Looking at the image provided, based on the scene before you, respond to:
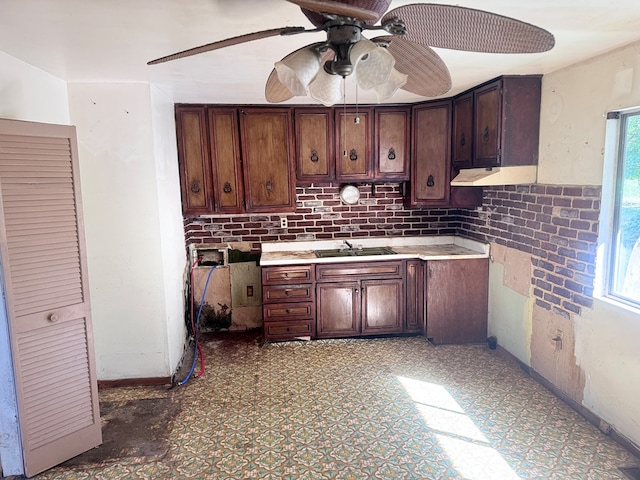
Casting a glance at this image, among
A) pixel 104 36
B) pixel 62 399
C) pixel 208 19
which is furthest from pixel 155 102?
pixel 62 399

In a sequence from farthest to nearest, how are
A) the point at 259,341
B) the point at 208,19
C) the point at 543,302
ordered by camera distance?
the point at 259,341, the point at 543,302, the point at 208,19

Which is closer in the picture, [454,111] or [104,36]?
[104,36]

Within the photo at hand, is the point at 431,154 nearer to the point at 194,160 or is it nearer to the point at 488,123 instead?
the point at 488,123

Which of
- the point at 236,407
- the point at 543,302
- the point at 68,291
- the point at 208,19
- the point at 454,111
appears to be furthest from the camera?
the point at 454,111

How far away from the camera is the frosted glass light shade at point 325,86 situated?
4.53ft

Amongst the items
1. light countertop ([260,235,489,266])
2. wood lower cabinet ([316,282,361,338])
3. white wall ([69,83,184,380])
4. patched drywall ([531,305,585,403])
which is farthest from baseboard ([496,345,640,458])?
white wall ([69,83,184,380])

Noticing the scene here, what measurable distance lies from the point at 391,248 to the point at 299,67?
326 centimetres

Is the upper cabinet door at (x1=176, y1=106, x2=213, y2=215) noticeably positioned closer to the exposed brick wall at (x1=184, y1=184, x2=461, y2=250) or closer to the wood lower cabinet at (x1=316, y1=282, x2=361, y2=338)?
the exposed brick wall at (x1=184, y1=184, x2=461, y2=250)

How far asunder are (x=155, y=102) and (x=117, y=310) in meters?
1.61

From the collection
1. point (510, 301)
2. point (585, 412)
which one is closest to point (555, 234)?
point (510, 301)

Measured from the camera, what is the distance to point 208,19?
6.03 ft

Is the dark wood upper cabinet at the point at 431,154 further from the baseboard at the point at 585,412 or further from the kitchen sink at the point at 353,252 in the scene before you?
the baseboard at the point at 585,412

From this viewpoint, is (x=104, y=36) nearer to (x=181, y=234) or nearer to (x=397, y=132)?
(x=181, y=234)

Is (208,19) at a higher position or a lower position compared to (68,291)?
higher
